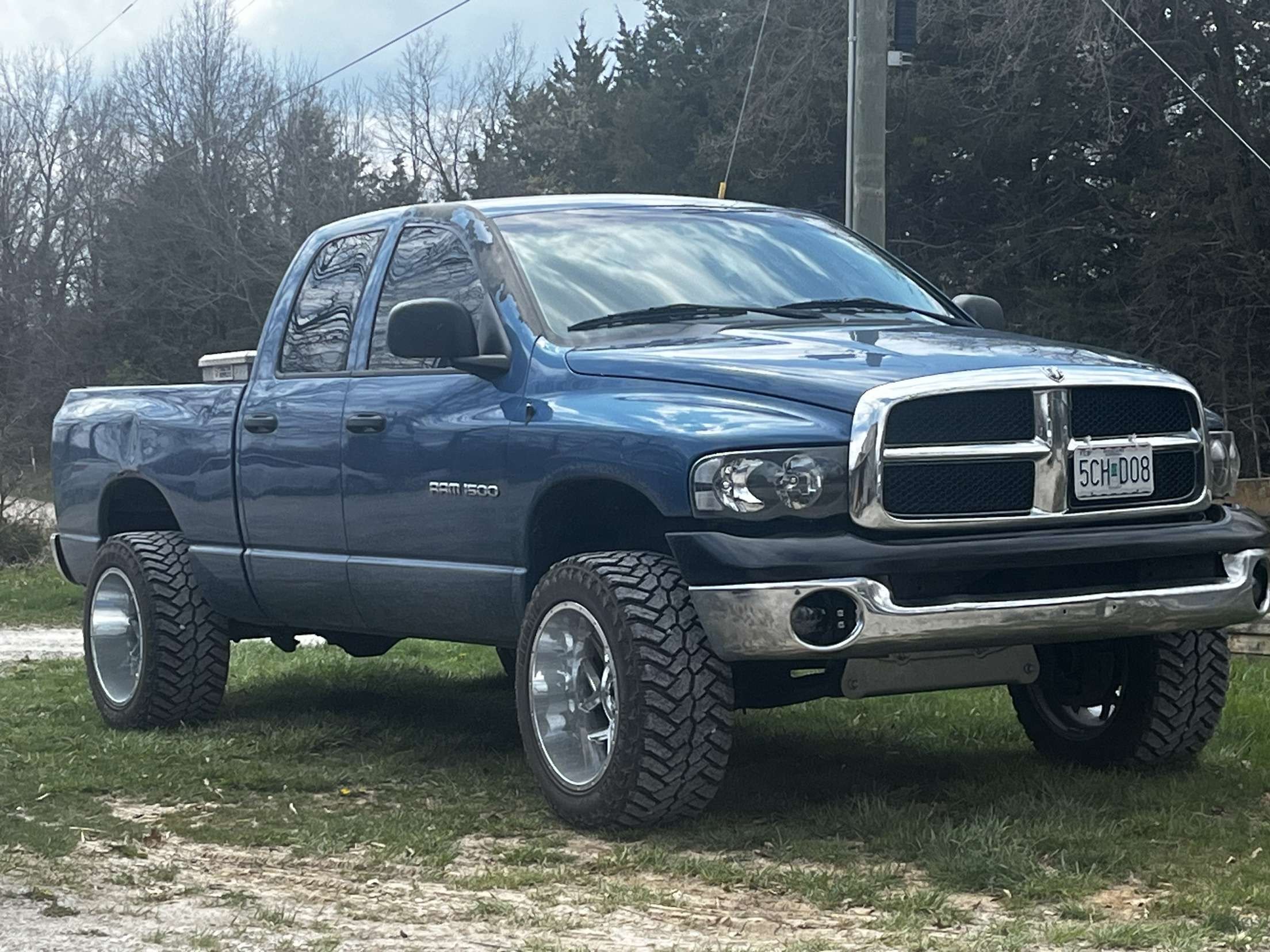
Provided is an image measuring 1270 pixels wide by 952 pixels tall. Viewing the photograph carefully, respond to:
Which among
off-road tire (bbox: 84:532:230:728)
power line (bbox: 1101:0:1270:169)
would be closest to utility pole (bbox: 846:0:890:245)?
power line (bbox: 1101:0:1270:169)

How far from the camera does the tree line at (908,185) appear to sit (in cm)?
2512

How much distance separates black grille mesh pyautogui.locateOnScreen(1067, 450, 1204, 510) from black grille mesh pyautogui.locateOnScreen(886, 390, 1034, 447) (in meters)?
0.41

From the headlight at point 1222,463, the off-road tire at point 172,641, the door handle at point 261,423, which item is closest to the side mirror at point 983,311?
the headlight at point 1222,463

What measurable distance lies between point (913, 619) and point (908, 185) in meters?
27.5

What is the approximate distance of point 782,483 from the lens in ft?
17.6

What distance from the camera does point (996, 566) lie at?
543 centimetres

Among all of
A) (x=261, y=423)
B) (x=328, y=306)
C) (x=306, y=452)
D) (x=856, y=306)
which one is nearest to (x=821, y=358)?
(x=856, y=306)

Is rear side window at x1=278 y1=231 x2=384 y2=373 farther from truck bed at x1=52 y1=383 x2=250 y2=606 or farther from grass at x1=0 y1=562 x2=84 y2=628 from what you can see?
grass at x1=0 y1=562 x2=84 y2=628

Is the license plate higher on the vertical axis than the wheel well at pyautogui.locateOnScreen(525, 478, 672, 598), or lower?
higher

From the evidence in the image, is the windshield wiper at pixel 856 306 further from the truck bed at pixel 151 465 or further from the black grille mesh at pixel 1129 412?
the truck bed at pixel 151 465

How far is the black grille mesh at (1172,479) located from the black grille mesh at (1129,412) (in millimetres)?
75

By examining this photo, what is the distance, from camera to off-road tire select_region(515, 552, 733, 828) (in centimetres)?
554

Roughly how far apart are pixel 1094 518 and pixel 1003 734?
6.77 feet

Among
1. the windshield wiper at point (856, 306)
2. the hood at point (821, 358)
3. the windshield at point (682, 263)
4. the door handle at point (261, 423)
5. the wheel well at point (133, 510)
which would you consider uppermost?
the windshield at point (682, 263)
